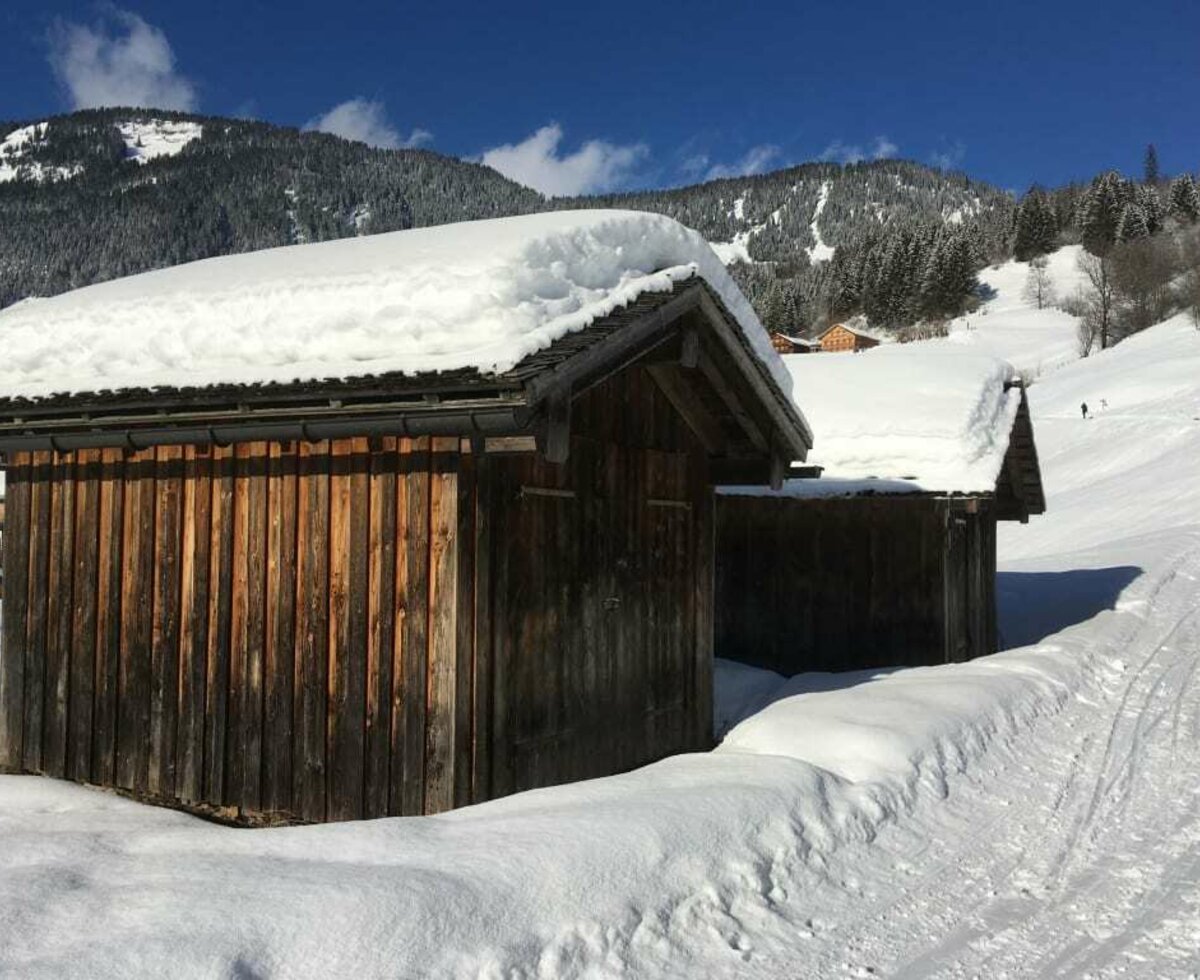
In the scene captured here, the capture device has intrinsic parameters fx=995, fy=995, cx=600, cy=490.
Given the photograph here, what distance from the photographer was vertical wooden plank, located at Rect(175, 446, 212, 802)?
6695mm

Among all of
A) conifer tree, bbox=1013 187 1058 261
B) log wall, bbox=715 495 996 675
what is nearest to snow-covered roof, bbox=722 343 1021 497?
log wall, bbox=715 495 996 675

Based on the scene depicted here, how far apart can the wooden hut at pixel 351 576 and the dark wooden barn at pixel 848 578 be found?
5.72 metres

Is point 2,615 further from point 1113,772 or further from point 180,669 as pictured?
point 1113,772

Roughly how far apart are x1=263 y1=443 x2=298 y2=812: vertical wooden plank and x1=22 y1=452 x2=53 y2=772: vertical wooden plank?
220 centimetres

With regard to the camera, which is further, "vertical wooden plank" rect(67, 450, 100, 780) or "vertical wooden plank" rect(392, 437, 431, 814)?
"vertical wooden plank" rect(67, 450, 100, 780)

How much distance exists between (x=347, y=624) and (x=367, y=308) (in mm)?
1968

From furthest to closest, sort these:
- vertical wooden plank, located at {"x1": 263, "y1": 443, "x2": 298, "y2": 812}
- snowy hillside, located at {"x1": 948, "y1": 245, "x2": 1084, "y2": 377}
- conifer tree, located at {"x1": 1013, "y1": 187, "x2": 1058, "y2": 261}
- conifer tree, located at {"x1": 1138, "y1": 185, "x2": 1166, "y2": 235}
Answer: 1. conifer tree, located at {"x1": 1013, "y1": 187, "x2": 1058, "y2": 261}
2. conifer tree, located at {"x1": 1138, "y1": 185, "x2": 1166, "y2": 235}
3. snowy hillside, located at {"x1": 948, "y1": 245, "x2": 1084, "y2": 377}
4. vertical wooden plank, located at {"x1": 263, "y1": 443, "x2": 298, "y2": 812}

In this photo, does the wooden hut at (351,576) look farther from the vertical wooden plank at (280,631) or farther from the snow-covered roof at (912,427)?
the snow-covered roof at (912,427)

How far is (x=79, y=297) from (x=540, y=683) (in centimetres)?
476

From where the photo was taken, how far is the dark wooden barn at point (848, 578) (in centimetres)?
1322

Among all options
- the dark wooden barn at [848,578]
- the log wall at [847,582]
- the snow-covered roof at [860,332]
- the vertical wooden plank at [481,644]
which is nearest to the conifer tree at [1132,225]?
the snow-covered roof at [860,332]

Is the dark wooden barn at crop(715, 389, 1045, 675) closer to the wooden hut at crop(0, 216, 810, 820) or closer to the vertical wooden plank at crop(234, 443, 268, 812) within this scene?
the wooden hut at crop(0, 216, 810, 820)

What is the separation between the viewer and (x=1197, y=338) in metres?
55.2

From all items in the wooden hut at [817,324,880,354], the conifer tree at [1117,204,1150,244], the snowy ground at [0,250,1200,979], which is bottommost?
the snowy ground at [0,250,1200,979]
